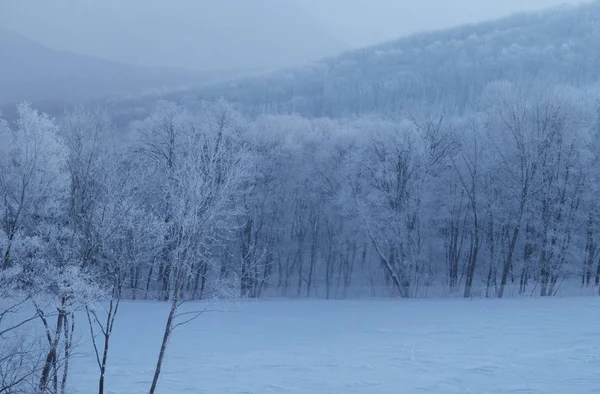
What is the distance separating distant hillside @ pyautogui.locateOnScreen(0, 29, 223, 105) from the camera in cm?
4526

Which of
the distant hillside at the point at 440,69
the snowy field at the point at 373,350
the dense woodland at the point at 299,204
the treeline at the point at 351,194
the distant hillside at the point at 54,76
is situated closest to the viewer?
the dense woodland at the point at 299,204

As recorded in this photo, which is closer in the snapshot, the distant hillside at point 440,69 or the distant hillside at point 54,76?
the distant hillside at point 54,76

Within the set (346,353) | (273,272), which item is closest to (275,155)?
(273,272)

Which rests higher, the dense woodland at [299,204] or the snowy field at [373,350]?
the dense woodland at [299,204]

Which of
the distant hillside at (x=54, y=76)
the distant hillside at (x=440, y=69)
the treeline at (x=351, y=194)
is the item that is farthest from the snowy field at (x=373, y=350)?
the distant hillside at (x=440, y=69)

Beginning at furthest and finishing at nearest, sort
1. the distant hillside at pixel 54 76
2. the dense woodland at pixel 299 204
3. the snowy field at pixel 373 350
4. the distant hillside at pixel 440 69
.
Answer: the distant hillside at pixel 440 69, the distant hillside at pixel 54 76, the snowy field at pixel 373 350, the dense woodland at pixel 299 204

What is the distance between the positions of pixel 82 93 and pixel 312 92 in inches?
2851

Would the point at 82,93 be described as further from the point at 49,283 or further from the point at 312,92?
the point at 312,92

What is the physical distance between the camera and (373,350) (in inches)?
758

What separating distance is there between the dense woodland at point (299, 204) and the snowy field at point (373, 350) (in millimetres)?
1910

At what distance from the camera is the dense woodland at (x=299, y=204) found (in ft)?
48.9

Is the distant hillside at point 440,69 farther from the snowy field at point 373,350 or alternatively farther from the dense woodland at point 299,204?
the snowy field at point 373,350

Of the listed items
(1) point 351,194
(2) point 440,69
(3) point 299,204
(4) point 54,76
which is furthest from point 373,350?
(2) point 440,69

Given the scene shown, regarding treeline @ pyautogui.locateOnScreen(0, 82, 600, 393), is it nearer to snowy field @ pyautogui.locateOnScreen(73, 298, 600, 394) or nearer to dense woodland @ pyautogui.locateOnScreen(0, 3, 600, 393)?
dense woodland @ pyautogui.locateOnScreen(0, 3, 600, 393)
